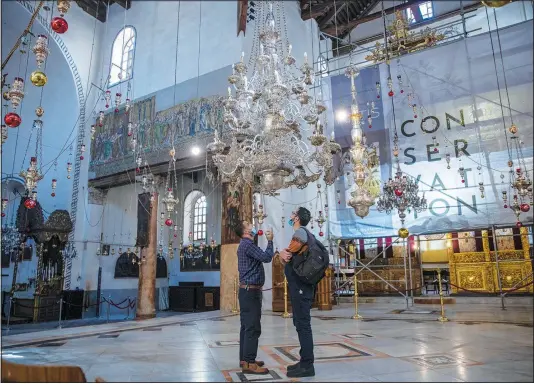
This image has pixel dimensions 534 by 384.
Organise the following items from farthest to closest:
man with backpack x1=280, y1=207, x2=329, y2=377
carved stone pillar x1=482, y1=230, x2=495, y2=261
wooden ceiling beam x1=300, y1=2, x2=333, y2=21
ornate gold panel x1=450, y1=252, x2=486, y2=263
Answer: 1. wooden ceiling beam x1=300, y1=2, x2=333, y2=21
2. ornate gold panel x1=450, y1=252, x2=486, y2=263
3. carved stone pillar x1=482, y1=230, x2=495, y2=261
4. man with backpack x1=280, y1=207, x2=329, y2=377

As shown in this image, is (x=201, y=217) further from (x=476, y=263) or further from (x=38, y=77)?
(x=38, y=77)

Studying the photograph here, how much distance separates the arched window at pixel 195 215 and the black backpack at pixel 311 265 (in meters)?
16.1

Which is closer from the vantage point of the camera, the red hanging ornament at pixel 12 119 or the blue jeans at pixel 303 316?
the blue jeans at pixel 303 316

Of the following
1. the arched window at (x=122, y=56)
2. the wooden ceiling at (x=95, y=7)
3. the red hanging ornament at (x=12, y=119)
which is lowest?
the red hanging ornament at (x=12, y=119)

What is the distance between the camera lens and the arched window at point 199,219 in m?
19.6

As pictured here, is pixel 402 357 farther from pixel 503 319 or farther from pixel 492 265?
pixel 492 265

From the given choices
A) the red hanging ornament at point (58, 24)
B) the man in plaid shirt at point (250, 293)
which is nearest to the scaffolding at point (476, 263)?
the man in plaid shirt at point (250, 293)

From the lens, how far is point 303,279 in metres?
3.55

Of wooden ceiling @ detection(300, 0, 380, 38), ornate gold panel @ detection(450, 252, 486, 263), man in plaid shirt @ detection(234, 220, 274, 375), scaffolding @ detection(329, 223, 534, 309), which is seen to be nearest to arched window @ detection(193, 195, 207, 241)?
scaffolding @ detection(329, 223, 534, 309)

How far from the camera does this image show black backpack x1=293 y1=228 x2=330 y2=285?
352 cm

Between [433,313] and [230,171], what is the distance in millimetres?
5985

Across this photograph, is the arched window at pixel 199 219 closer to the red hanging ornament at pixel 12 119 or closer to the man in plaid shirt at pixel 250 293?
the red hanging ornament at pixel 12 119

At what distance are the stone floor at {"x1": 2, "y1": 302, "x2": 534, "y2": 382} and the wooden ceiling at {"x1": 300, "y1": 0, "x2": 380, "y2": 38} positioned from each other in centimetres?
1147

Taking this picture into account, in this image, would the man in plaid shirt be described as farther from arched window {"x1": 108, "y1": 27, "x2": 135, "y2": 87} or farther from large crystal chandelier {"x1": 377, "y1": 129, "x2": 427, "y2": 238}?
arched window {"x1": 108, "y1": 27, "x2": 135, "y2": 87}
